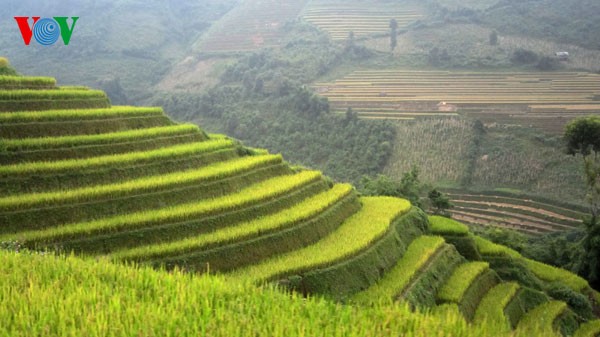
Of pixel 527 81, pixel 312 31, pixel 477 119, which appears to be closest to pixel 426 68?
pixel 527 81

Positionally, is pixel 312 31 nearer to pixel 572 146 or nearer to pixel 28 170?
pixel 572 146

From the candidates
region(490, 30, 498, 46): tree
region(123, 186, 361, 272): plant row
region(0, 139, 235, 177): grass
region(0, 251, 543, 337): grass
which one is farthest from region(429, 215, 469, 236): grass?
region(490, 30, 498, 46): tree

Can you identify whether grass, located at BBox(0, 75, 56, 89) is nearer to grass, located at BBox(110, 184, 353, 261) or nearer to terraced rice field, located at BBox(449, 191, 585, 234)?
grass, located at BBox(110, 184, 353, 261)

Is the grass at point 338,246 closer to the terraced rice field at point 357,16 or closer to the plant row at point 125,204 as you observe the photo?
the plant row at point 125,204

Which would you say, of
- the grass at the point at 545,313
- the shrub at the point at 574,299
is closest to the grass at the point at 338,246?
the grass at the point at 545,313

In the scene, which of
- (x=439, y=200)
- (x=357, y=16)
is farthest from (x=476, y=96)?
(x=357, y=16)

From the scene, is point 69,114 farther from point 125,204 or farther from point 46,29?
point 46,29

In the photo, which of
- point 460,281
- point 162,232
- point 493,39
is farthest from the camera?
point 493,39
